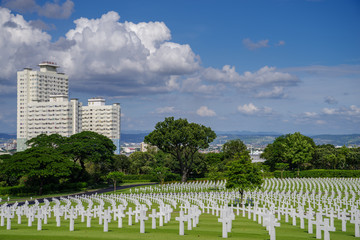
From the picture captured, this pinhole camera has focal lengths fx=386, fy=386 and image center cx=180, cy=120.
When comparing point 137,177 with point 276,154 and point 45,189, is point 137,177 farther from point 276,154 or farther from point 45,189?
point 276,154

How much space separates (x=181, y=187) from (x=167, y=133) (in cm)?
1553

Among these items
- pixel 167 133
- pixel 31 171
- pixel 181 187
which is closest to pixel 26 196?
pixel 31 171

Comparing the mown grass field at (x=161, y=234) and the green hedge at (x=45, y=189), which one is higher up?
the mown grass field at (x=161, y=234)

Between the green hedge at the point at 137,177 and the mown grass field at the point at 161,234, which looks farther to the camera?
the green hedge at the point at 137,177

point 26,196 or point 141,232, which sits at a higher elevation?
point 141,232

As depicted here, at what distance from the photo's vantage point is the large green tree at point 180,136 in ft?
220

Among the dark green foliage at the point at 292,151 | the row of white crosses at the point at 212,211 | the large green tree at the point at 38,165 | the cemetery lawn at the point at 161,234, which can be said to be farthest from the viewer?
the dark green foliage at the point at 292,151

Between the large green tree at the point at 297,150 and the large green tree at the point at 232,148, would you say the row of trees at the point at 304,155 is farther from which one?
the large green tree at the point at 232,148

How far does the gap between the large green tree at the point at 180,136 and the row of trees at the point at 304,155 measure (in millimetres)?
20418

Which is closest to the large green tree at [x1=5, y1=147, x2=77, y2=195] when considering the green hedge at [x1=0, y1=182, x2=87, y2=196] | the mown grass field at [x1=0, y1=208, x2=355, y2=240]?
the green hedge at [x1=0, y1=182, x2=87, y2=196]

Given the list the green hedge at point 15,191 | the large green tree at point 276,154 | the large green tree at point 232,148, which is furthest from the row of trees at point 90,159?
the large green tree at point 276,154

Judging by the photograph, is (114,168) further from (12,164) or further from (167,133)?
(12,164)

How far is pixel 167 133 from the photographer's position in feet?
222

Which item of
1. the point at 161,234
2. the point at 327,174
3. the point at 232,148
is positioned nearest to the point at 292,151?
the point at 327,174
